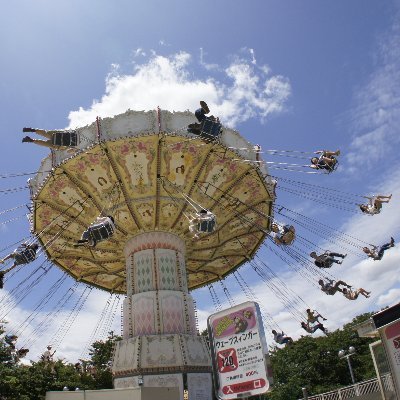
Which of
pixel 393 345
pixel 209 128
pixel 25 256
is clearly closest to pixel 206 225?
pixel 209 128

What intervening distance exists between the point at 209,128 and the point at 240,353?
10.1 m

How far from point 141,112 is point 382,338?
401 inches

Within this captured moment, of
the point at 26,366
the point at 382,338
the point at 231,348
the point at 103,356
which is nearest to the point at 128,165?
the point at 382,338

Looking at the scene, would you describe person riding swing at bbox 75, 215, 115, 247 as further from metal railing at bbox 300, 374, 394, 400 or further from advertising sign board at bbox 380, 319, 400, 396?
metal railing at bbox 300, 374, 394, 400

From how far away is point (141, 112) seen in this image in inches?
592

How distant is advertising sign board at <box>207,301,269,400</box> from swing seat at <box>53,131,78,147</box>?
11388mm

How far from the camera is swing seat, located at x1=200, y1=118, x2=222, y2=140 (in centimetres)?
1327

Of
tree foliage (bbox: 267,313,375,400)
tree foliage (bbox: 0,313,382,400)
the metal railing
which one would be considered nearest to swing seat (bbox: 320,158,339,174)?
the metal railing

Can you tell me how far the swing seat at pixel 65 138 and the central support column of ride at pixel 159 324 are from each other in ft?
16.0

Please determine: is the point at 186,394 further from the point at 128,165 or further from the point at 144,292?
the point at 128,165

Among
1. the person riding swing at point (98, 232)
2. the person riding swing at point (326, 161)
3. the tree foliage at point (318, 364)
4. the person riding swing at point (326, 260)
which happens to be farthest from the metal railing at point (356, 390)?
the tree foliage at point (318, 364)

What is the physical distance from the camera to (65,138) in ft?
46.8

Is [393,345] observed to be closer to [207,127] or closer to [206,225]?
[206,225]

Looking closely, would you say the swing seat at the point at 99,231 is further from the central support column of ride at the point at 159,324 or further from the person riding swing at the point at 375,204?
the person riding swing at the point at 375,204
